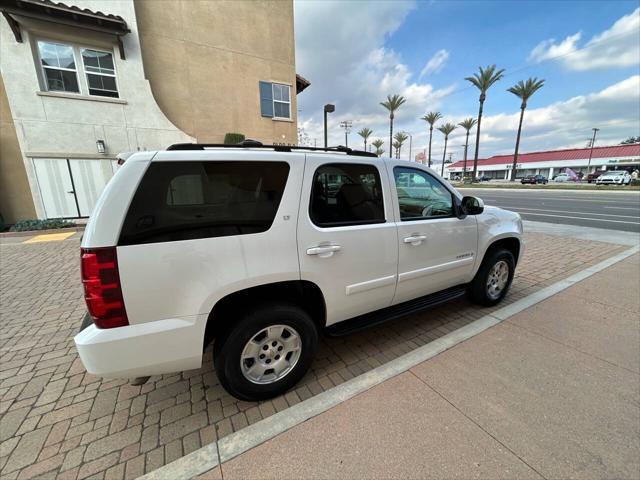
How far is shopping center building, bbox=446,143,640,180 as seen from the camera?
2069 inches

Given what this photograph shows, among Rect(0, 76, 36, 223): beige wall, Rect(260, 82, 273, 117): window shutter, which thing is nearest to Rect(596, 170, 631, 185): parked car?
Rect(260, 82, 273, 117): window shutter

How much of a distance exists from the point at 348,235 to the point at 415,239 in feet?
2.67

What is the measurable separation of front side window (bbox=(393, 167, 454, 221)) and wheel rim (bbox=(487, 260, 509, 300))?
1234mm

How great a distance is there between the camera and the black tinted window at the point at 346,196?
2346mm

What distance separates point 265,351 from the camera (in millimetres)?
2295

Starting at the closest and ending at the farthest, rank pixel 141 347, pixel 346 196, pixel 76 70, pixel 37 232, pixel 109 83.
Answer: pixel 141 347 < pixel 346 196 < pixel 37 232 < pixel 76 70 < pixel 109 83

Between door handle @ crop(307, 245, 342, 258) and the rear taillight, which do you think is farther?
door handle @ crop(307, 245, 342, 258)

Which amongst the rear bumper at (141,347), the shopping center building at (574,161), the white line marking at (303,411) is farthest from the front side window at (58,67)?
the shopping center building at (574,161)

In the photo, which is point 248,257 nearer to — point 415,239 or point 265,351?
point 265,351

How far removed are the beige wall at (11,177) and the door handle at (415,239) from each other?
12528 mm

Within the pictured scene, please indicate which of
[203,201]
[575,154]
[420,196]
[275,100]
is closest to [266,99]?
[275,100]

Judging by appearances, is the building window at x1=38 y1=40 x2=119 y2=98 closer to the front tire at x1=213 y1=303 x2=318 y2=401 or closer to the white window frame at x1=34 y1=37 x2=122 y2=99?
the white window frame at x1=34 y1=37 x2=122 y2=99

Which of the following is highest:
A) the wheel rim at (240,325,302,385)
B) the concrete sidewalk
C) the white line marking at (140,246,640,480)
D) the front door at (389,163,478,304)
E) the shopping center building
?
the shopping center building

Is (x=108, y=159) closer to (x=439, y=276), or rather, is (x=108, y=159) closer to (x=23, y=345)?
(x=23, y=345)
